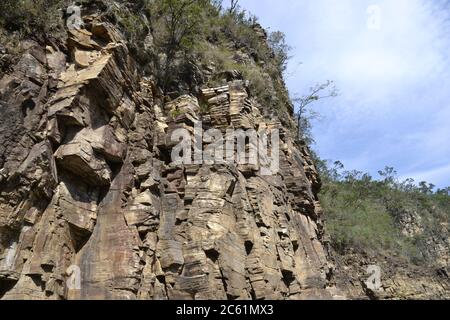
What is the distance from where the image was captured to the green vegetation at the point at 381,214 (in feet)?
99.9

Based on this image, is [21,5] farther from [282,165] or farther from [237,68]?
[282,165]

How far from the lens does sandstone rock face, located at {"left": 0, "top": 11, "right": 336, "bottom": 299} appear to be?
8.32m

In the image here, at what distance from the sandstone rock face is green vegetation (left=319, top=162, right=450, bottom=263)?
18107mm

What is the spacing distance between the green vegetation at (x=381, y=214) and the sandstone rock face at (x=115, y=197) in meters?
18.1

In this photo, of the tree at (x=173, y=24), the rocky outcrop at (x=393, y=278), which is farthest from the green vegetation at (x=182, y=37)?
the rocky outcrop at (x=393, y=278)

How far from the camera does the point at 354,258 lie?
2845cm

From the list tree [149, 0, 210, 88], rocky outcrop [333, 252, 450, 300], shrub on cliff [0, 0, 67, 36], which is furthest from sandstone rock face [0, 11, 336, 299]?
rocky outcrop [333, 252, 450, 300]

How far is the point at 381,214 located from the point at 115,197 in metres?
33.0

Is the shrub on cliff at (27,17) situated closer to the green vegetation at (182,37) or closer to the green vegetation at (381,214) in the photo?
the green vegetation at (182,37)

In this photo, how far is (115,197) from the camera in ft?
32.9

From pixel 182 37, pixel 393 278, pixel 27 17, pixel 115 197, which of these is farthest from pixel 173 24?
pixel 393 278

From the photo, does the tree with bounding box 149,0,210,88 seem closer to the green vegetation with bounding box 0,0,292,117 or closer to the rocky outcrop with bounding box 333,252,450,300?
the green vegetation with bounding box 0,0,292,117

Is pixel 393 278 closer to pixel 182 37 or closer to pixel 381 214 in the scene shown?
pixel 381 214
